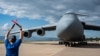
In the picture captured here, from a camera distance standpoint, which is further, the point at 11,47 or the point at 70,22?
the point at 70,22

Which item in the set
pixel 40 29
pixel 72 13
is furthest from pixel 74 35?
pixel 40 29

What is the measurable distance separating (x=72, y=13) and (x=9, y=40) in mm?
16842

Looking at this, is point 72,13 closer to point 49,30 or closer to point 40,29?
point 40,29

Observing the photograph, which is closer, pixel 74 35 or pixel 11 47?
pixel 11 47

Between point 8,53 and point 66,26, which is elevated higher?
point 66,26

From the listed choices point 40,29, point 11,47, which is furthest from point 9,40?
point 40,29

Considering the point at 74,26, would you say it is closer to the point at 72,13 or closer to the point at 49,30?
the point at 72,13

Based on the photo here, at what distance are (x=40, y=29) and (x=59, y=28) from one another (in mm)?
6331

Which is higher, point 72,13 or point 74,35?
point 72,13

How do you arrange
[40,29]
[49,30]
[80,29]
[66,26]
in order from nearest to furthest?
[66,26]
[80,29]
[40,29]
[49,30]

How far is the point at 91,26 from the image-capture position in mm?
27078

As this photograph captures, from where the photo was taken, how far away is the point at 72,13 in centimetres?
2195

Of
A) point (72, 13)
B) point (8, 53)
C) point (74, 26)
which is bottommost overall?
point (8, 53)

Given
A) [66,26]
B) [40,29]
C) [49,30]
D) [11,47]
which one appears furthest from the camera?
[49,30]
